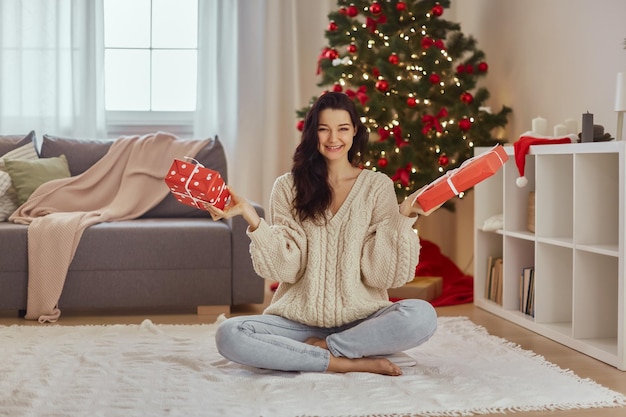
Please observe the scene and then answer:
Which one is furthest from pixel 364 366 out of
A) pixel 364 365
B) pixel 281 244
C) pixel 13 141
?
pixel 13 141

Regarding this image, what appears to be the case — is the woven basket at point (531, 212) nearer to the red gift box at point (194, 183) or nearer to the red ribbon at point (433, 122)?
the red ribbon at point (433, 122)

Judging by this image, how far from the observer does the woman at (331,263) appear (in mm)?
2752

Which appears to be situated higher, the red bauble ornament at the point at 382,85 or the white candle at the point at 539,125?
the red bauble ornament at the point at 382,85

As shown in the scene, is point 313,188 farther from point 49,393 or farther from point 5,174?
point 5,174

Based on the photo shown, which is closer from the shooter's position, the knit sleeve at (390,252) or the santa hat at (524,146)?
the knit sleeve at (390,252)

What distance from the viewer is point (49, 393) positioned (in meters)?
2.57

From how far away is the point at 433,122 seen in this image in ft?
15.4

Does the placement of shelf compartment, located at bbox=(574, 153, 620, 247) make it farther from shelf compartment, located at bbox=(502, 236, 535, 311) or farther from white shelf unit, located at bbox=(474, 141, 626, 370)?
shelf compartment, located at bbox=(502, 236, 535, 311)

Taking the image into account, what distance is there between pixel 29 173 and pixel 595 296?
2719 millimetres

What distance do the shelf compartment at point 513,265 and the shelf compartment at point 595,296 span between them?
69cm

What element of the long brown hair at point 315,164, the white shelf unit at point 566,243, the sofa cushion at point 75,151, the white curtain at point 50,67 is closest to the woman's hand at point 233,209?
the long brown hair at point 315,164

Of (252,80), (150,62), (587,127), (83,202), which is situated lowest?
(83,202)

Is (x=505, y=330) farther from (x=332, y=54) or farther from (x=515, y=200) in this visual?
(x=332, y=54)

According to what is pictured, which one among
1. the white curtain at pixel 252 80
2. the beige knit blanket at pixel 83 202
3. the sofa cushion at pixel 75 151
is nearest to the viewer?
the beige knit blanket at pixel 83 202
